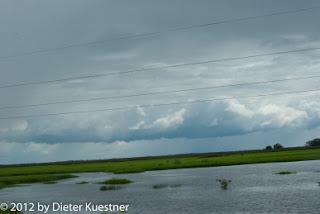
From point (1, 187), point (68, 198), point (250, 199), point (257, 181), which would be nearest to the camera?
point (250, 199)

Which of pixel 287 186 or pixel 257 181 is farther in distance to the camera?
pixel 257 181

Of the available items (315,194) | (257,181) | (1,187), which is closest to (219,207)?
(315,194)

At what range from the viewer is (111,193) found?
53938mm

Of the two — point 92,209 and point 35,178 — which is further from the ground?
point 35,178

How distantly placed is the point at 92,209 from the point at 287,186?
20651 millimetres

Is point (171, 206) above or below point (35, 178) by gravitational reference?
below

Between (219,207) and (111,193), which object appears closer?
(219,207)

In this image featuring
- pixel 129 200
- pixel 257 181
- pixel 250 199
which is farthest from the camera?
pixel 257 181

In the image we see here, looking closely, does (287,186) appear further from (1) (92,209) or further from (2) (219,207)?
(1) (92,209)

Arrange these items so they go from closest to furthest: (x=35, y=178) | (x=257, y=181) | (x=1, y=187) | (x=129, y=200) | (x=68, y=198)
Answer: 1. (x=129, y=200)
2. (x=68, y=198)
3. (x=257, y=181)
4. (x=1, y=187)
5. (x=35, y=178)

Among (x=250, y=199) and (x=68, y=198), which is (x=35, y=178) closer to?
(x=68, y=198)

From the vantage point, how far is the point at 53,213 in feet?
131

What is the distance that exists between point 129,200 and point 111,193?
8.24 meters

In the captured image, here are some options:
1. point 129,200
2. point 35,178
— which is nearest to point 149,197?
point 129,200
